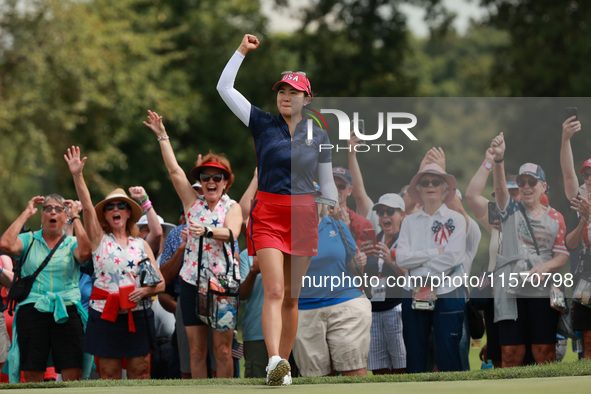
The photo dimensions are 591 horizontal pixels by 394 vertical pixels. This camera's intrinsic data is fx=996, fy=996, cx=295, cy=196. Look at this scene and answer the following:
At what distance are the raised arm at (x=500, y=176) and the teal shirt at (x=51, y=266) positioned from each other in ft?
11.7

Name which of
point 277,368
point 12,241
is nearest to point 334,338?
point 277,368

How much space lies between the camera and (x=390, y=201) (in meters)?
7.84

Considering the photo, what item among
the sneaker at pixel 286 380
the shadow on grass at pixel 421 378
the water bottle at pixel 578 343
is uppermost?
the water bottle at pixel 578 343

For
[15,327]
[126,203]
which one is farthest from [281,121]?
[15,327]

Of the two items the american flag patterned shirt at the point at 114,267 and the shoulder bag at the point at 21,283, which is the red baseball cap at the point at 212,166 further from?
the shoulder bag at the point at 21,283

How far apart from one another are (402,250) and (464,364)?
1.19 m

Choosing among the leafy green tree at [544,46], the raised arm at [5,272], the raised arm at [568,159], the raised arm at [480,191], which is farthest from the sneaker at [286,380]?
the leafy green tree at [544,46]

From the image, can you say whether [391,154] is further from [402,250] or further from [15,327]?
[15,327]

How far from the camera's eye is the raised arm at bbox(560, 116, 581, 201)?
7.79 meters

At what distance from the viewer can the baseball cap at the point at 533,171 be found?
309 inches

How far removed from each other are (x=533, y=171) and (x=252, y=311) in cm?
271

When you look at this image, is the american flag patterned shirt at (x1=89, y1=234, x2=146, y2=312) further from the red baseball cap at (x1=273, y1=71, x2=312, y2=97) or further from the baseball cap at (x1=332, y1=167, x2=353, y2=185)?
the red baseball cap at (x1=273, y1=71, x2=312, y2=97)

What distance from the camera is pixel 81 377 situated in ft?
28.0

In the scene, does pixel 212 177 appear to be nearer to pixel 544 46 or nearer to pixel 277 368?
pixel 277 368
